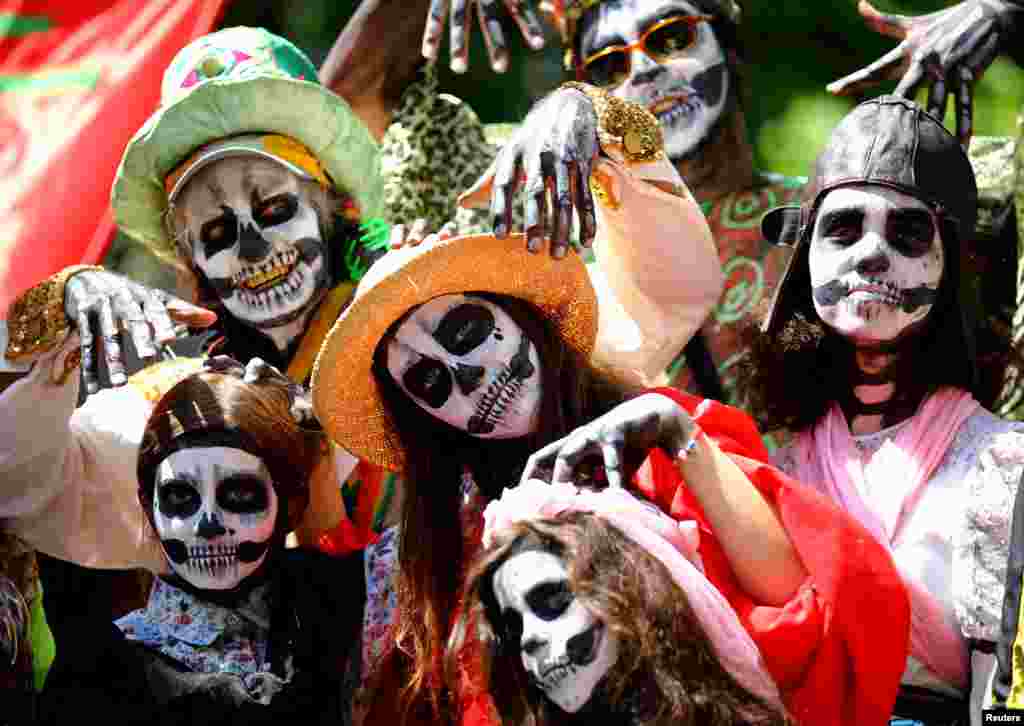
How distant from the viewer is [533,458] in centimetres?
330

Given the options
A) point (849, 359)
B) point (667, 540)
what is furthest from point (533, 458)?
point (849, 359)

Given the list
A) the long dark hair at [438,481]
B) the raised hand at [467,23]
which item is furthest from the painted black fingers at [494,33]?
the long dark hair at [438,481]

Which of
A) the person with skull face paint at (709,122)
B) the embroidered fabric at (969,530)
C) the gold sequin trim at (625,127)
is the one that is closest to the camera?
the embroidered fabric at (969,530)

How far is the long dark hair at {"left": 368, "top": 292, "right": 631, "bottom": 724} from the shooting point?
11.9 ft

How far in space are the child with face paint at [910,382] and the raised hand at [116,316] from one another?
47.9 inches

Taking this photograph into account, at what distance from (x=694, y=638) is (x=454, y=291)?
93cm

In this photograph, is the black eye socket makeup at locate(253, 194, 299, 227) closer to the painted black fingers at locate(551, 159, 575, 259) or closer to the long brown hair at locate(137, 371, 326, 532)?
the long brown hair at locate(137, 371, 326, 532)

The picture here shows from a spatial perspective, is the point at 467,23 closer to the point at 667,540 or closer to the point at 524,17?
the point at 524,17

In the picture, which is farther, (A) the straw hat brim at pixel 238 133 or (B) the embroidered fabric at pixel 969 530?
(A) the straw hat brim at pixel 238 133

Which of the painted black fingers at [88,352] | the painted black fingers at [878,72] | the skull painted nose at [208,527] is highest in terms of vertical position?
the painted black fingers at [878,72]

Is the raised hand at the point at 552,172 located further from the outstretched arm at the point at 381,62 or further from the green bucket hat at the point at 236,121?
the outstretched arm at the point at 381,62

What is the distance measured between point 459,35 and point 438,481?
1.03 m

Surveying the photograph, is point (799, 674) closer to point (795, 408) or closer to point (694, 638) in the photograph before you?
point (694, 638)

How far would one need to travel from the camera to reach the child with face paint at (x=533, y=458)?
322cm
